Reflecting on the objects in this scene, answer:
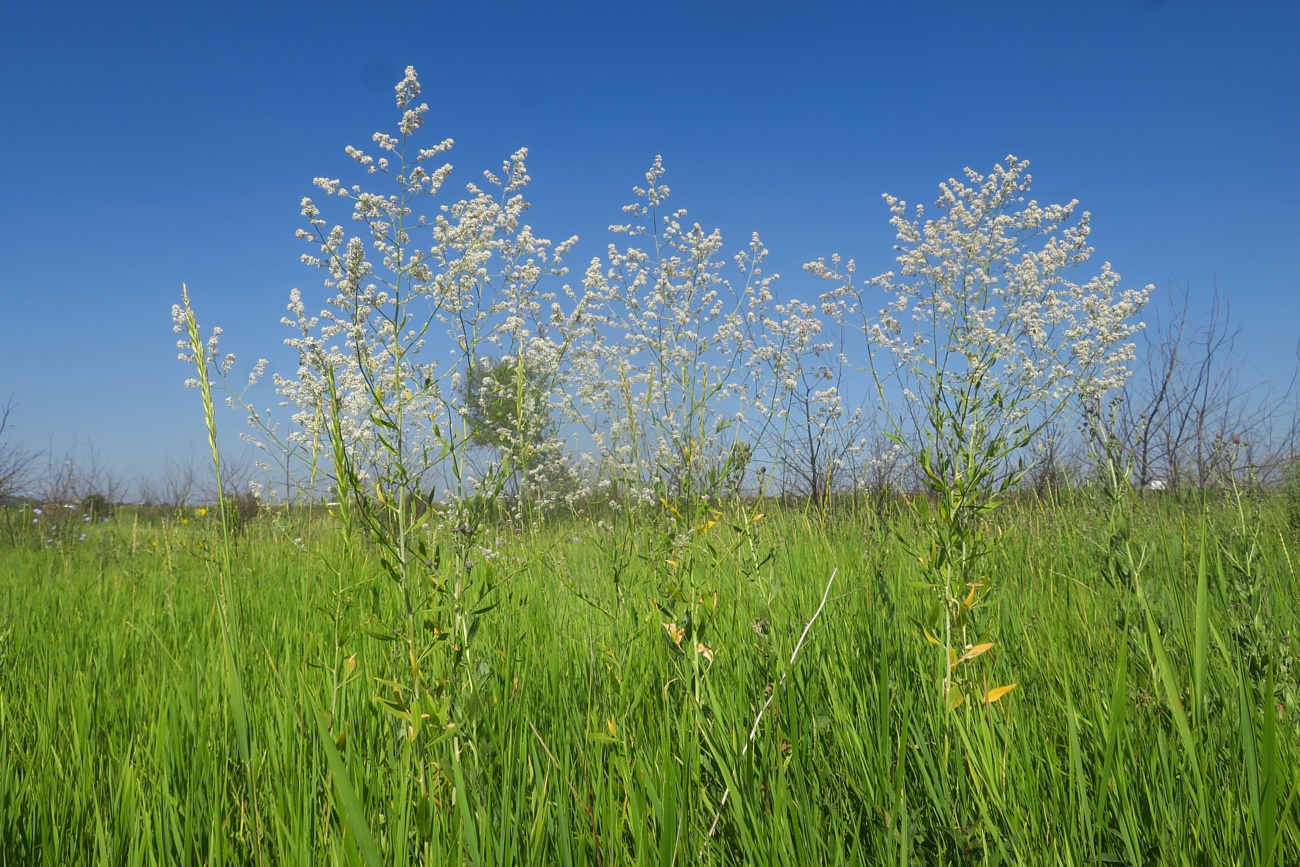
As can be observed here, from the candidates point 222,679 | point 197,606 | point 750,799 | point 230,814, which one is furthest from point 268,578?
point 750,799

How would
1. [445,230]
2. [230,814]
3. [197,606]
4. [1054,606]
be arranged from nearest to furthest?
[230,814], [1054,606], [445,230], [197,606]

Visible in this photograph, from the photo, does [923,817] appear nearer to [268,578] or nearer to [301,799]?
[301,799]

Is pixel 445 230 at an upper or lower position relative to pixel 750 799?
upper

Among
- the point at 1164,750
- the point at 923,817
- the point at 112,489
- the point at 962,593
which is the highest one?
the point at 112,489

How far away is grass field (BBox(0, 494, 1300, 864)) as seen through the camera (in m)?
1.08

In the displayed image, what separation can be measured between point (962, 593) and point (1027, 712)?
1.95 ft

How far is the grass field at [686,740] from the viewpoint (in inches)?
42.7

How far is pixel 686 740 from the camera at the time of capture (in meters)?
1.31

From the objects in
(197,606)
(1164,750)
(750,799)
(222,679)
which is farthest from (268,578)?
(1164,750)

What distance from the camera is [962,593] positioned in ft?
4.08

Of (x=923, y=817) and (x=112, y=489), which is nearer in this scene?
(x=923, y=817)

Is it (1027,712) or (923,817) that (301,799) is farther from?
(1027,712)

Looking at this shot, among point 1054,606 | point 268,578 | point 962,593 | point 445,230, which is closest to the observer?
point 962,593

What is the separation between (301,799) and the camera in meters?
1.30
